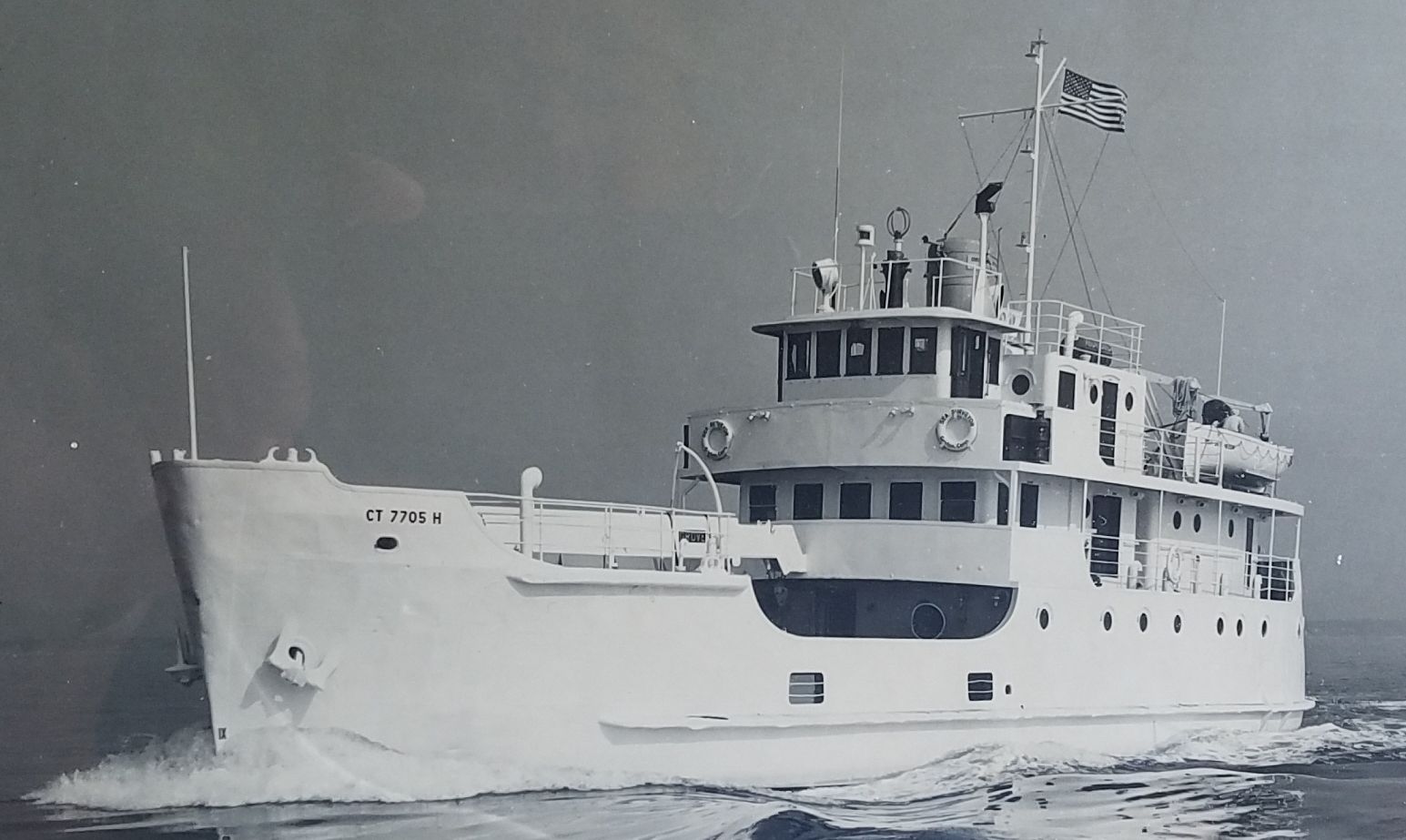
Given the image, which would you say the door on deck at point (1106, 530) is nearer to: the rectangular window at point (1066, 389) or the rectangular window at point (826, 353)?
the rectangular window at point (1066, 389)

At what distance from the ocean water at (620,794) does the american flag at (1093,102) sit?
7327mm

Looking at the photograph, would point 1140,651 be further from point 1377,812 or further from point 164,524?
point 164,524

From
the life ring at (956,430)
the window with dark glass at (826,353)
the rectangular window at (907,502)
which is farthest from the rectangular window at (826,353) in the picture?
the life ring at (956,430)

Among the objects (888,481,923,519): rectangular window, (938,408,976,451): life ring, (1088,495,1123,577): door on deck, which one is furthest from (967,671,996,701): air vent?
(1088,495,1123,577): door on deck

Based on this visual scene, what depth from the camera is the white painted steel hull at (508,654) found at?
1259 cm

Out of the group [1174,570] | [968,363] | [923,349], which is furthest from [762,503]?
[1174,570]

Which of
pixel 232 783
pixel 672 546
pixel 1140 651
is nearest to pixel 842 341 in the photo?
pixel 672 546

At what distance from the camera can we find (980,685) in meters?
16.0

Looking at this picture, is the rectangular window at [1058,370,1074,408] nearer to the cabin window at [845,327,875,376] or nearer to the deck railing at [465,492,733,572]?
the cabin window at [845,327,875,376]

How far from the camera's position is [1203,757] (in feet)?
60.4

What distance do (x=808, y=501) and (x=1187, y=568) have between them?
17.9 ft

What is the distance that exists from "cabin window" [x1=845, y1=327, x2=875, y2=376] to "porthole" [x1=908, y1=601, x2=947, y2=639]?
2594mm

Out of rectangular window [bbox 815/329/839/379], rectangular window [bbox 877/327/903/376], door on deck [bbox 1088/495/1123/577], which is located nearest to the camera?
rectangular window [bbox 877/327/903/376]

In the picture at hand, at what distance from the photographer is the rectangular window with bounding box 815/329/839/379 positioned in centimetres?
1736
